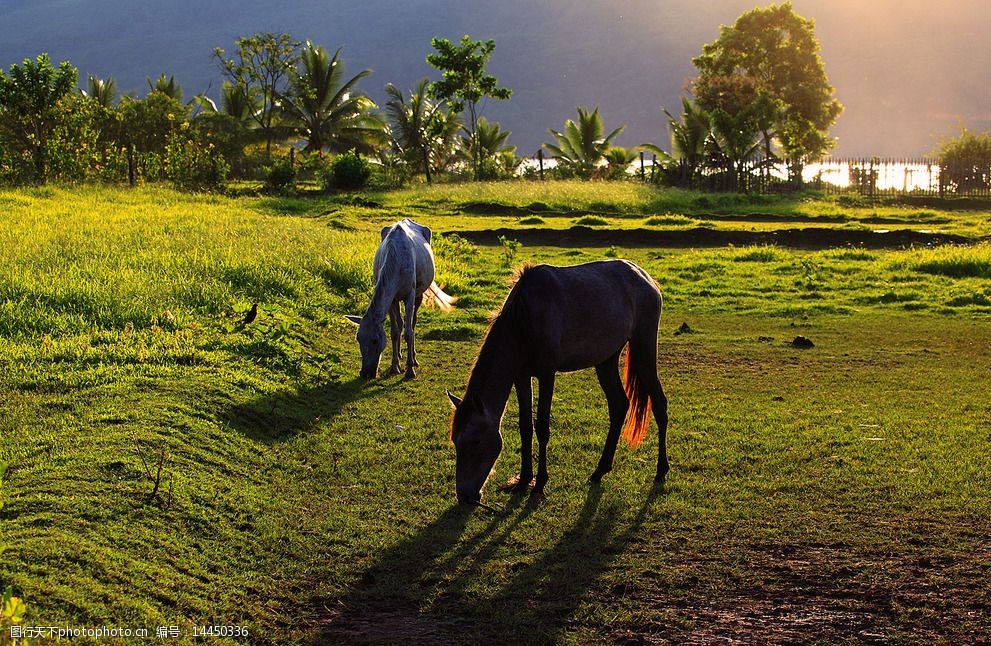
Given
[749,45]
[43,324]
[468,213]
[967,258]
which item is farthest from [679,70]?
[43,324]

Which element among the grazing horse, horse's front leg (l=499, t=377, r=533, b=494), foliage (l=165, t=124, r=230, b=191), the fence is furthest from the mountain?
horse's front leg (l=499, t=377, r=533, b=494)

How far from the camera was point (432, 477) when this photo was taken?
780cm

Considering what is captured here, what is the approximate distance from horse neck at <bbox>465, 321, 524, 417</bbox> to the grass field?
0.86 m

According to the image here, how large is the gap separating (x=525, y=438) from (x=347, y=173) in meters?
28.8

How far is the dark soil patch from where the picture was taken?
76.1ft

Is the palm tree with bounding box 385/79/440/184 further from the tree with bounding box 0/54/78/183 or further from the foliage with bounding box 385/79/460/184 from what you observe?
the tree with bounding box 0/54/78/183

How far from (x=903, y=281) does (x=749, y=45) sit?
27.5 m

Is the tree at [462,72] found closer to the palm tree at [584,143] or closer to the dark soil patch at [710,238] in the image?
the palm tree at [584,143]

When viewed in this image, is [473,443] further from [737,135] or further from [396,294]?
[737,135]

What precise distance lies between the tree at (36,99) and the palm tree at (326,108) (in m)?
15.9

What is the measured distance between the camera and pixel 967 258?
1836cm

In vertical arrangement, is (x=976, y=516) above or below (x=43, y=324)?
below

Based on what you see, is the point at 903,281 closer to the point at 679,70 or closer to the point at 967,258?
the point at 967,258

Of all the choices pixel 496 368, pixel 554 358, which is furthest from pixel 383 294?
pixel 496 368
